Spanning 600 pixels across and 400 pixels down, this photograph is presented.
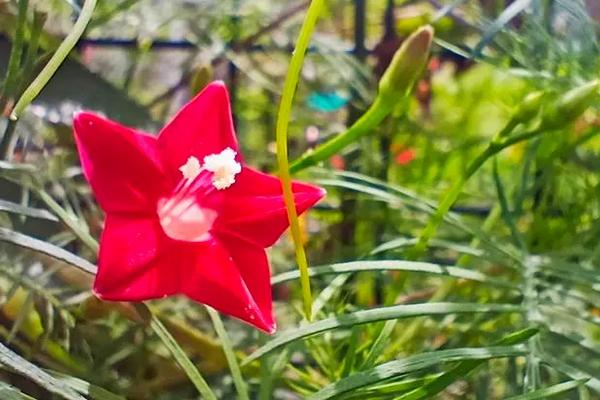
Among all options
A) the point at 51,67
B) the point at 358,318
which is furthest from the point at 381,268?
the point at 51,67

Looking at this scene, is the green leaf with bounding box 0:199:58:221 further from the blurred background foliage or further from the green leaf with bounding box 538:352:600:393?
the green leaf with bounding box 538:352:600:393

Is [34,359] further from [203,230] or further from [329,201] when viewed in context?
[329,201]

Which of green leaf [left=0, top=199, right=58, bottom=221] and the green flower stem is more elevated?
the green flower stem

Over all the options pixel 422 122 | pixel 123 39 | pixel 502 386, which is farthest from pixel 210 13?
pixel 502 386

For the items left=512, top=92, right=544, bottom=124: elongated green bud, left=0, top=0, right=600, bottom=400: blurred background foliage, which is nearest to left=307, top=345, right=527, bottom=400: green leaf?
left=0, top=0, right=600, bottom=400: blurred background foliage

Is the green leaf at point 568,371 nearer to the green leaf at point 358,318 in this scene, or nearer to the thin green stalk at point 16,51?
the green leaf at point 358,318

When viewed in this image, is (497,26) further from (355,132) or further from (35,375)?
(35,375)
